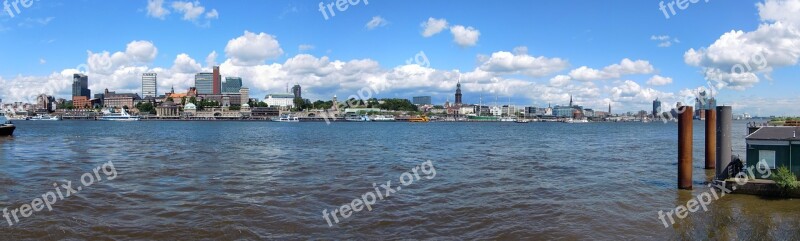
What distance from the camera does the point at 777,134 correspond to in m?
21.9

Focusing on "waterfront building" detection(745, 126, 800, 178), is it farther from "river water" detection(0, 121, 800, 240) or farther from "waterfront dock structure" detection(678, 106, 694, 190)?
"waterfront dock structure" detection(678, 106, 694, 190)

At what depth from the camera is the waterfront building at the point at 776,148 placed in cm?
2097

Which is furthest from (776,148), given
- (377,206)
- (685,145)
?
(377,206)

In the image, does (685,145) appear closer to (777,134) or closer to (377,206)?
(777,134)

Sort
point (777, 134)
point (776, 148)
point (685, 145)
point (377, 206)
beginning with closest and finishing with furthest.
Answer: point (377, 206)
point (776, 148)
point (777, 134)
point (685, 145)

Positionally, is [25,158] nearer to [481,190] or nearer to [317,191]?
[317,191]

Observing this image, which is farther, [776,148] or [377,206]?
[776,148]

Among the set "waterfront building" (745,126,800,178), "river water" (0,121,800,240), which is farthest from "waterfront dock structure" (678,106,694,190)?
"waterfront building" (745,126,800,178)

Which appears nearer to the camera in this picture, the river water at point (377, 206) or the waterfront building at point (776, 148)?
the river water at point (377, 206)

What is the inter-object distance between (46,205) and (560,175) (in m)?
24.9

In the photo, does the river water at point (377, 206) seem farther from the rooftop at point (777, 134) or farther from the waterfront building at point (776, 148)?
the rooftop at point (777, 134)

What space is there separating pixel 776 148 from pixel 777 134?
838mm

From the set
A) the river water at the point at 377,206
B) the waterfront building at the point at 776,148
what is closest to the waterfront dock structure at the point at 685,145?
the river water at the point at 377,206

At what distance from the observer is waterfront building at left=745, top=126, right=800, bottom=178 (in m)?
21.0
